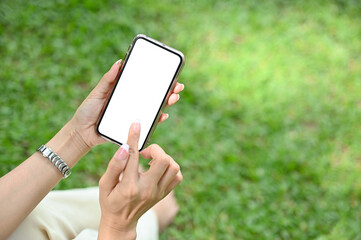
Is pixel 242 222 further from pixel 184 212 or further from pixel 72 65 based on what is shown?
pixel 72 65

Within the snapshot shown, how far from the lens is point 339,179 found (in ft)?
8.39

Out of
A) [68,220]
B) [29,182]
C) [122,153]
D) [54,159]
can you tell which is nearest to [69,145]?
[54,159]

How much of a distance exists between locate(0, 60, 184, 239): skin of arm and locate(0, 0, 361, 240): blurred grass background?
0.80 metres

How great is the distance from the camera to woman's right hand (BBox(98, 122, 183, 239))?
47.3 inches

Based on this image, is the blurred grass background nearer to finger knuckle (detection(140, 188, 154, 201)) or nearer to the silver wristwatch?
the silver wristwatch

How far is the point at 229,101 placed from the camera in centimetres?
273

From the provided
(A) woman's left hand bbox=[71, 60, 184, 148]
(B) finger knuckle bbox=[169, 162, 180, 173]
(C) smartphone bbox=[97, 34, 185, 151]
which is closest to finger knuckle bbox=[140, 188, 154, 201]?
(B) finger knuckle bbox=[169, 162, 180, 173]

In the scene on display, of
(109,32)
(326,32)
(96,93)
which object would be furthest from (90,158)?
(326,32)

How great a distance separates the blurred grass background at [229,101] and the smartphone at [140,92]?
0.84m

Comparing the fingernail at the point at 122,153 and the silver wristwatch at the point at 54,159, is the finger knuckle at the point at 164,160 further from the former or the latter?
the silver wristwatch at the point at 54,159

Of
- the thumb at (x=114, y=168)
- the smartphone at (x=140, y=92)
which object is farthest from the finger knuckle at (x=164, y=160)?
the smartphone at (x=140, y=92)

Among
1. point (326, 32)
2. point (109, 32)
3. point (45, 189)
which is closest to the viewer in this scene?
point (45, 189)

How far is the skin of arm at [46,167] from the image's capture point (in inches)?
52.0

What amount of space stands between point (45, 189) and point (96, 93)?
0.47m
